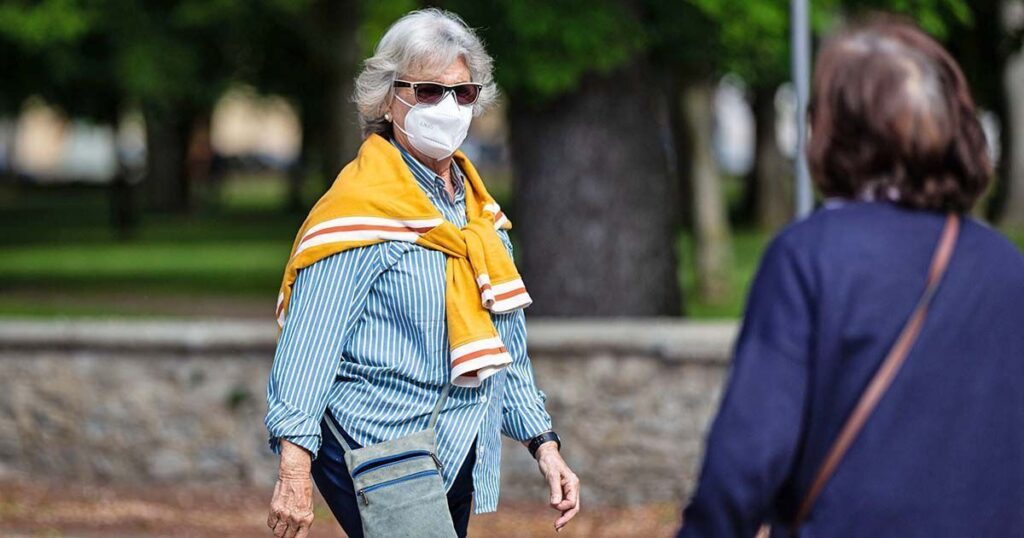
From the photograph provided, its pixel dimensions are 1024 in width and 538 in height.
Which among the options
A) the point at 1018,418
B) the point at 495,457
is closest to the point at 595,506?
the point at 495,457

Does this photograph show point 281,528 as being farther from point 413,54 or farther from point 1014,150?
point 1014,150

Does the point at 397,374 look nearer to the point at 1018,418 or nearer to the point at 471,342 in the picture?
the point at 471,342

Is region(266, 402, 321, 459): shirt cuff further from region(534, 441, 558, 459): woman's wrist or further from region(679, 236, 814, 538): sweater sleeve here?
region(679, 236, 814, 538): sweater sleeve

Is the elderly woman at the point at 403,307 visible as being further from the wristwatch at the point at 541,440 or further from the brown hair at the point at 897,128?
the brown hair at the point at 897,128

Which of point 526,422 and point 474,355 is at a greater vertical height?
point 474,355

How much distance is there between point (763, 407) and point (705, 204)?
47.5 ft

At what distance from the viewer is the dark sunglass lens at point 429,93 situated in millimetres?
3857

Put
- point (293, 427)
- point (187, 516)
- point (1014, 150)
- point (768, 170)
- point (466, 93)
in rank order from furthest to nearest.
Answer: point (768, 170) → point (1014, 150) → point (187, 516) → point (466, 93) → point (293, 427)

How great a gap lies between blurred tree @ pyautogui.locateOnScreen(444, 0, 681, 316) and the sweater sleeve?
7749mm

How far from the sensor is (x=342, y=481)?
12.4 feet

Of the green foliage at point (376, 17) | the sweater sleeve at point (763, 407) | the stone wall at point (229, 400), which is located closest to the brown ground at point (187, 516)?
the stone wall at point (229, 400)

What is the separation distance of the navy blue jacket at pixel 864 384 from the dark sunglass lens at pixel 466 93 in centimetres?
149

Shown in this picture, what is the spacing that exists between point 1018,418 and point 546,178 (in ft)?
26.5

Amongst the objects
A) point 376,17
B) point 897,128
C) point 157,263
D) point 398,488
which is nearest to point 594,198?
point 398,488
